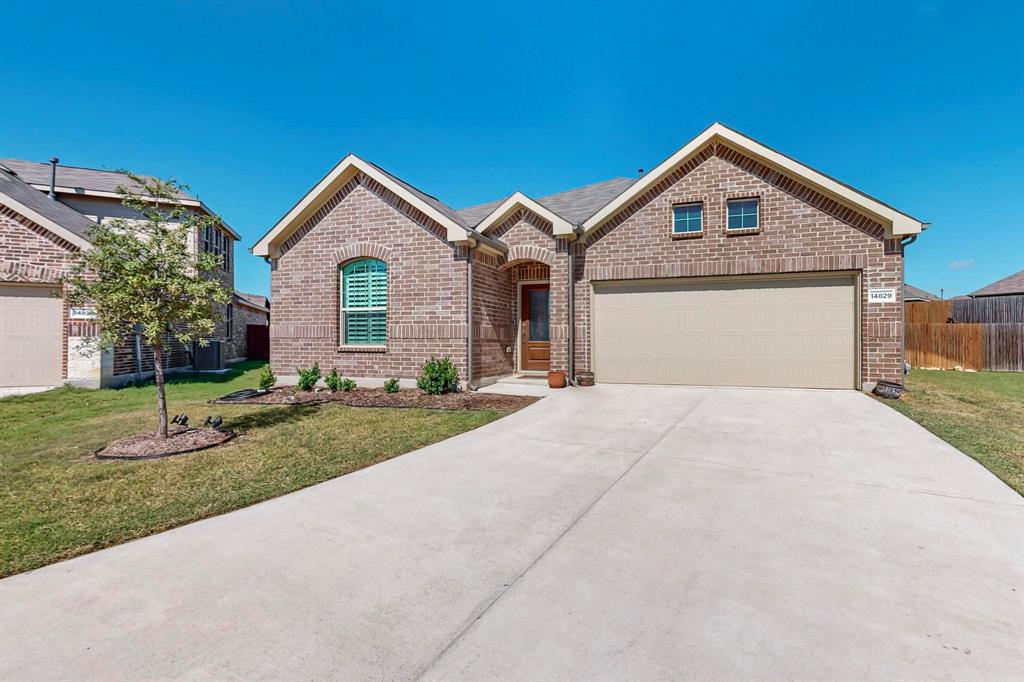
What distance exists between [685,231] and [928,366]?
13.9 meters

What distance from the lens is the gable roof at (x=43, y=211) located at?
37.6ft

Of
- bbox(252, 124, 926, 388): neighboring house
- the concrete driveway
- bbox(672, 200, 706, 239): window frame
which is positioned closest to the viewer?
the concrete driveway

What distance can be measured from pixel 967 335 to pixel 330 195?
22648 millimetres

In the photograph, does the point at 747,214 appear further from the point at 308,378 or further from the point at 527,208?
the point at 308,378

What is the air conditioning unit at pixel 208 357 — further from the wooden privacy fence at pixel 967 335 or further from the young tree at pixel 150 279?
the wooden privacy fence at pixel 967 335

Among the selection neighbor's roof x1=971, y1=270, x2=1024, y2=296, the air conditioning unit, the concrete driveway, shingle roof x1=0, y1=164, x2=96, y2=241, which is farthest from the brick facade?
neighbor's roof x1=971, y1=270, x2=1024, y2=296

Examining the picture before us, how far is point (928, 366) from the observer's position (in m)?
17.6

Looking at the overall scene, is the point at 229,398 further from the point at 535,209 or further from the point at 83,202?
the point at 83,202

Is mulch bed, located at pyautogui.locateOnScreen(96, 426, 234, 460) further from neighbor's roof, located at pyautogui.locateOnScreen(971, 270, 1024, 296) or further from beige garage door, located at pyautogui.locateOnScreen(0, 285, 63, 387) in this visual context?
neighbor's roof, located at pyautogui.locateOnScreen(971, 270, 1024, 296)

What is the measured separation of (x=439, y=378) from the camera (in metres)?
10.4

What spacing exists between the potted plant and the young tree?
716 cm

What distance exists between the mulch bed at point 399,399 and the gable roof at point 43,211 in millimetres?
5723

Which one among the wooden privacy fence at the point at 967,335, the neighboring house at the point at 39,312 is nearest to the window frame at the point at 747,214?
the wooden privacy fence at the point at 967,335

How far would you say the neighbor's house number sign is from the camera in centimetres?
994
